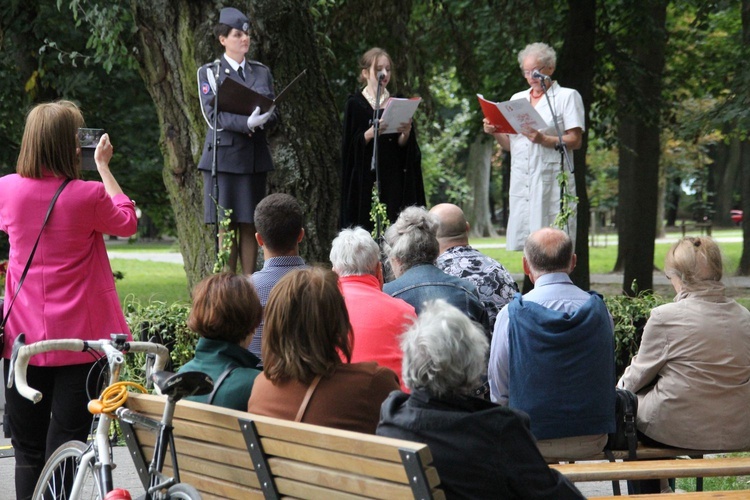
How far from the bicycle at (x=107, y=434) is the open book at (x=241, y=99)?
3.68m

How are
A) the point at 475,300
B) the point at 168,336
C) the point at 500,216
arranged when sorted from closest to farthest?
the point at 475,300
the point at 168,336
the point at 500,216

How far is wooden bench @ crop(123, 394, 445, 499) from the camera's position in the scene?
10.1ft

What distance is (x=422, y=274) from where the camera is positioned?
18.7 feet

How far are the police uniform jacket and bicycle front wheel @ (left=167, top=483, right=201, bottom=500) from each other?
4.65 metres

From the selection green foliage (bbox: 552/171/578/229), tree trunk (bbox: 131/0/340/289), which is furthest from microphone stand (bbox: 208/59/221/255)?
green foliage (bbox: 552/171/578/229)

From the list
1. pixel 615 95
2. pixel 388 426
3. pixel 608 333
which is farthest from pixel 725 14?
pixel 388 426

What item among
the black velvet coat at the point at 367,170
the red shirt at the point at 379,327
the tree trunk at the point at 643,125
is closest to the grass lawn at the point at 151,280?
the tree trunk at the point at 643,125

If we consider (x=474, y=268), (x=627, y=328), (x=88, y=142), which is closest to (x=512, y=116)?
(x=627, y=328)

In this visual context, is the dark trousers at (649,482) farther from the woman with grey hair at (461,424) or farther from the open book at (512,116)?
the open book at (512,116)

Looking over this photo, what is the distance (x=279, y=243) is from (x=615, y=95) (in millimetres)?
12771

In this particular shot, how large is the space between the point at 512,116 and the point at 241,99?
1.96m

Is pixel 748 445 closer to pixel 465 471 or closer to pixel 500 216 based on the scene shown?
pixel 465 471

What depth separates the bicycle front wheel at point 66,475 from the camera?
4117 mm

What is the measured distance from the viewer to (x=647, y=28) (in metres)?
17.0
